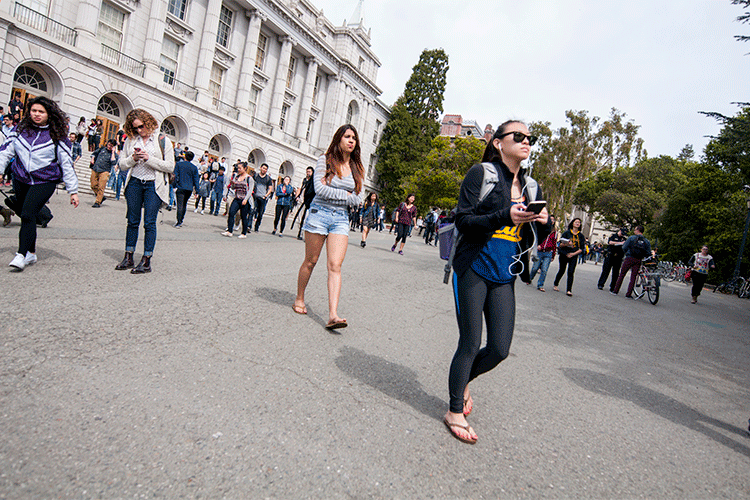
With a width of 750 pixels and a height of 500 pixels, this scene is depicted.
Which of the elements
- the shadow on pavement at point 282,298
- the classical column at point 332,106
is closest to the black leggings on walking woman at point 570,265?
the shadow on pavement at point 282,298

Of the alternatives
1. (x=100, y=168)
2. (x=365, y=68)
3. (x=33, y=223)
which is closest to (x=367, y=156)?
(x=365, y=68)

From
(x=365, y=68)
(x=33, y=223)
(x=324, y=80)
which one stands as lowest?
(x=33, y=223)

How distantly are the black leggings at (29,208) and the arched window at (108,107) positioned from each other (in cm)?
2215

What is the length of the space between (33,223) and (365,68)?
48.5 m

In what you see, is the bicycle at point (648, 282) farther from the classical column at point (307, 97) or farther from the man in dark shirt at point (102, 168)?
the classical column at point (307, 97)

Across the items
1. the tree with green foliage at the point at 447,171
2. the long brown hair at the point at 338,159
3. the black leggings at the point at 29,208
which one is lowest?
the black leggings at the point at 29,208

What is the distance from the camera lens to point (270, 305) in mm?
4906

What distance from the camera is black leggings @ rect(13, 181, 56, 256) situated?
4734 mm

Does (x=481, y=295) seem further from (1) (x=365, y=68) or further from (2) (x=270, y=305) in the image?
(1) (x=365, y=68)

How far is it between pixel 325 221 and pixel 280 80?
115 ft

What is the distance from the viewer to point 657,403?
13.0 feet

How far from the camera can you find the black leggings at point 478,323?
8.73ft

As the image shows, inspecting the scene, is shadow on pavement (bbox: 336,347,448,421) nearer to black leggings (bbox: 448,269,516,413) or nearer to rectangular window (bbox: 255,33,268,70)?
black leggings (bbox: 448,269,516,413)

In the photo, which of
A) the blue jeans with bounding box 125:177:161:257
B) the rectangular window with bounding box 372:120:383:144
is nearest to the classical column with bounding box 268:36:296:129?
the rectangular window with bounding box 372:120:383:144
